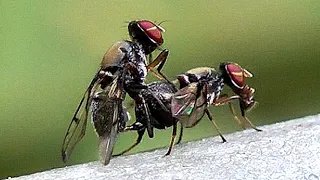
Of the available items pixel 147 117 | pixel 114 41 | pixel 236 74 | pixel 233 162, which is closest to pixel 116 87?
pixel 147 117

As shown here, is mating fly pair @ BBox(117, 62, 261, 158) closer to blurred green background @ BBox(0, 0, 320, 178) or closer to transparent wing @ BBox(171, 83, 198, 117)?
transparent wing @ BBox(171, 83, 198, 117)

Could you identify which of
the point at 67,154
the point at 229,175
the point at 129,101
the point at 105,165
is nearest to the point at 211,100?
the point at 129,101

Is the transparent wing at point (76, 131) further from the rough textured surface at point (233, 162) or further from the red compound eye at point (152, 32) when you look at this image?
the rough textured surface at point (233, 162)

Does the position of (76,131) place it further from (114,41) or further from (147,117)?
(114,41)

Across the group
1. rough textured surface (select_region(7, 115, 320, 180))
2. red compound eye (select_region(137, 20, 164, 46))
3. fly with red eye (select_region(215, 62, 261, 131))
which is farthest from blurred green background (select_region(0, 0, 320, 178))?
rough textured surface (select_region(7, 115, 320, 180))

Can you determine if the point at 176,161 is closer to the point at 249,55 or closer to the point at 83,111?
the point at 83,111
